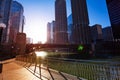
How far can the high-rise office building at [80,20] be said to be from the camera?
392 ft

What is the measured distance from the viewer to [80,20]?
13175 centimetres

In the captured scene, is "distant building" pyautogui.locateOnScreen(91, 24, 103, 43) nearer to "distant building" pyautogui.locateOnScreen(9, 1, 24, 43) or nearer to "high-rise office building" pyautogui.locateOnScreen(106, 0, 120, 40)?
"high-rise office building" pyautogui.locateOnScreen(106, 0, 120, 40)

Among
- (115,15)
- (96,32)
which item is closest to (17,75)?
(115,15)

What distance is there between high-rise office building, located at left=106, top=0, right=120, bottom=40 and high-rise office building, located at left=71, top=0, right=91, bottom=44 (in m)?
31.2

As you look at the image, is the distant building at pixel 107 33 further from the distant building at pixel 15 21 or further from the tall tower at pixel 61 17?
the distant building at pixel 15 21

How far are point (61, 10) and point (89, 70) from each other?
15442cm

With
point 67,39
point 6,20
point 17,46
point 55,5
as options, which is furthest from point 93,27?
point 17,46

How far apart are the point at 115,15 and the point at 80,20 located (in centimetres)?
4605

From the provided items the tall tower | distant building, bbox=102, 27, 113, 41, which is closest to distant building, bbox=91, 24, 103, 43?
distant building, bbox=102, 27, 113, 41

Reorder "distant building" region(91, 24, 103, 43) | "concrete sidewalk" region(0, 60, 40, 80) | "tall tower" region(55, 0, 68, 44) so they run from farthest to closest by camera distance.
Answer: "tall tower" region(55, 0, 68, 44)
"distant building" region(91, 24, 103, 43)
"concrete sidewalk" region(0, 60, 40, 80)

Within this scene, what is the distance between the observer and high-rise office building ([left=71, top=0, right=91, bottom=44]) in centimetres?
11956

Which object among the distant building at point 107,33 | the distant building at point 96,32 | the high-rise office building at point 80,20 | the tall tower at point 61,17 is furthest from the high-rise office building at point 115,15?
the tall tower at point 61,17

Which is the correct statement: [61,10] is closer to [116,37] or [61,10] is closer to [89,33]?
[89,33]

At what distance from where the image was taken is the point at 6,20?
3654 inches
